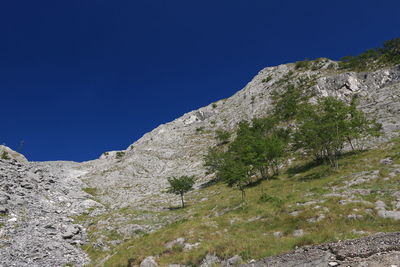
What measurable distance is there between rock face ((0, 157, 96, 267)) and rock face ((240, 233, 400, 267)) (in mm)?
20551

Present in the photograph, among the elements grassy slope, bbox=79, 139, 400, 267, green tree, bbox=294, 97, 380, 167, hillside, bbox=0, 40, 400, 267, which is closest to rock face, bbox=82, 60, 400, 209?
hillside, bbox=0, 40, 400, 267

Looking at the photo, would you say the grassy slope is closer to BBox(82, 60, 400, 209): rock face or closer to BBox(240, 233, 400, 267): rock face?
BBox(240, 233, 400, 267): rock face

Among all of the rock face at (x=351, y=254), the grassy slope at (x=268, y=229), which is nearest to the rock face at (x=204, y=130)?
the grassy slope at (x=268, y=229)

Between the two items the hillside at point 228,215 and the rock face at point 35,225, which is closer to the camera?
the hillside at point 228,215

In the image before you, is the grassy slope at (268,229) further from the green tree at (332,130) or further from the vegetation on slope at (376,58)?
the vegetation on slope at (376,58)

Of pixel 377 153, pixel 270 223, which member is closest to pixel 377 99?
pixel 377 153

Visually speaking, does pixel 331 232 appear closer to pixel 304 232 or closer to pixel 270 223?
pixel 304 232

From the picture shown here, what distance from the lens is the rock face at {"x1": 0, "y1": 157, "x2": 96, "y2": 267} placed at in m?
20.2

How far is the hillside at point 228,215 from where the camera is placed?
1200 cm

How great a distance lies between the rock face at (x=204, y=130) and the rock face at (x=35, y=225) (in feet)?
49.6

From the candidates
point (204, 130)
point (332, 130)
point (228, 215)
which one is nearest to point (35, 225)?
point (228, 215)

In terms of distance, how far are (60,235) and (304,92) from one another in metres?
96.9

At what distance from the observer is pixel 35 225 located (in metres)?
27.4

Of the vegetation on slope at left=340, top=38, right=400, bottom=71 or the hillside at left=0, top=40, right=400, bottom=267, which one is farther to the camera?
the vegetation on slope at left=340, top=38, right=400, bottom=71
